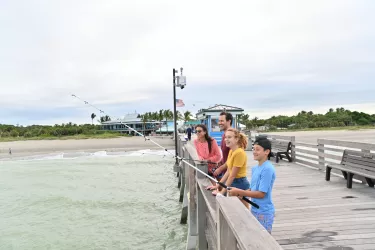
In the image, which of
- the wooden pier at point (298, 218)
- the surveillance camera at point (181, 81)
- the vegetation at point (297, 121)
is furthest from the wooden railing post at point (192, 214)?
the vegetation at point (297, 121)

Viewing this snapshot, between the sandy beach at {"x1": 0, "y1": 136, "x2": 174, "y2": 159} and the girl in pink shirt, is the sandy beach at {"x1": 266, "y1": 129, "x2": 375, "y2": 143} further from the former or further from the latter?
the girl in pink shirt

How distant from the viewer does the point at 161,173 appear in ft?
65.7

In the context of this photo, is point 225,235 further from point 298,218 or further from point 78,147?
point 78,147

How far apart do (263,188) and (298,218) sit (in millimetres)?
2471

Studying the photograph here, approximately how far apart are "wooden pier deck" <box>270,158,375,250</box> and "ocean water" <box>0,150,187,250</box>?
3031 millimetres

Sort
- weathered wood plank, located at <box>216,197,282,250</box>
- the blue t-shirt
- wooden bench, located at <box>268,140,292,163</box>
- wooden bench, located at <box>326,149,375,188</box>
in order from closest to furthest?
weathered wood plank, located at <box>216,197,282,250</box> → the blue t-shirt → wooden bench, located at <box>326,149,375,188</box> → wooden bench, located at <box>268,140,292,163</box>

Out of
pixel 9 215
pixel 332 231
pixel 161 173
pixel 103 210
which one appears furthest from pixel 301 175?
pixel 161 173

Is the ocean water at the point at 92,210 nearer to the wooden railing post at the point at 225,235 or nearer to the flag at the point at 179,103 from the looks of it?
the flag at the point at 179,103

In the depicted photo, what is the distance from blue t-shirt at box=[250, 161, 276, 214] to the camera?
309 cm

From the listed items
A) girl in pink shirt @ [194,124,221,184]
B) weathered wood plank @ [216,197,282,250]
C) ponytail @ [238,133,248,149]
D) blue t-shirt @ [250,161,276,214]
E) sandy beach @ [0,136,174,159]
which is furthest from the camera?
sandy beach @ [0,136,174,159]

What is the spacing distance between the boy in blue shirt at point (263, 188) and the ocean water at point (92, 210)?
492 centimetres

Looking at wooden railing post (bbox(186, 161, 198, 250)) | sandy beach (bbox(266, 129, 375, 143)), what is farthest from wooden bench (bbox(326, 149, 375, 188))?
sandy beach (bbox(266, 129, 375, 143))

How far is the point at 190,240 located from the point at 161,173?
539 inches

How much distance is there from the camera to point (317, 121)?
297 ft
